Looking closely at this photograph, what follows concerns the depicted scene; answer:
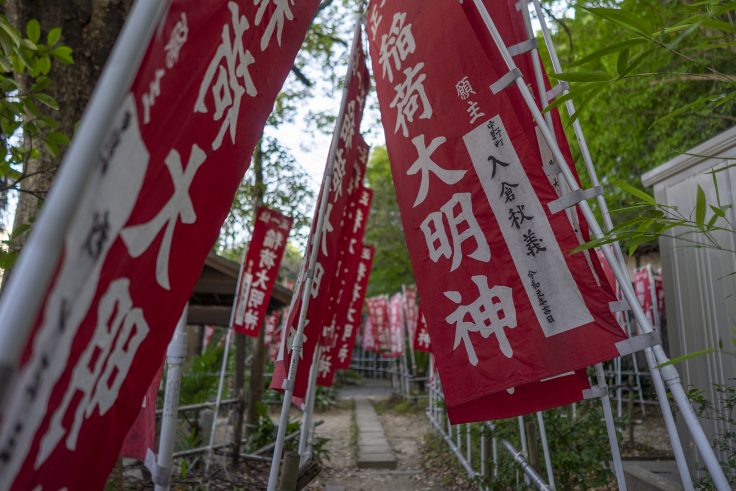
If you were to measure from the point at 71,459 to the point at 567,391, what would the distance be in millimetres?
2122

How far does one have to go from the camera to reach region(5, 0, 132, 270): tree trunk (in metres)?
4.49

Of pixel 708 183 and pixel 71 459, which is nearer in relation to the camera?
pixel 71 459

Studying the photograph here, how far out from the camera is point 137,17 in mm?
1177

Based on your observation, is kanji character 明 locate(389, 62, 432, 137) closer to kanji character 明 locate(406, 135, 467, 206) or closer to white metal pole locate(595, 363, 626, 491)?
kanji character 明 locate(406, 135, 467, 206)

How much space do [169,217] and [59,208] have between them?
1.96ft

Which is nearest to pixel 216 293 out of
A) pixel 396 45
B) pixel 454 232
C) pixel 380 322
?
pixel 396 45

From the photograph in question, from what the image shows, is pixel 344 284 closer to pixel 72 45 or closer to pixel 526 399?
pixel 72 45

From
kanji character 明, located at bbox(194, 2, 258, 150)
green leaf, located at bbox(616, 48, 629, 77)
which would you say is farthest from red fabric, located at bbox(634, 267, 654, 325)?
kanji character 明, located at bbox(194, 2, 258, 150)

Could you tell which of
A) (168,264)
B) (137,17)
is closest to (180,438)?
(168,264)

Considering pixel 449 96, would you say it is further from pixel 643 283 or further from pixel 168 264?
pixel 643 283

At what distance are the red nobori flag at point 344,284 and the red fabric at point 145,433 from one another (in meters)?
2.51

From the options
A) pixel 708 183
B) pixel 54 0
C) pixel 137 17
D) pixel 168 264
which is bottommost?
pixel 168 264

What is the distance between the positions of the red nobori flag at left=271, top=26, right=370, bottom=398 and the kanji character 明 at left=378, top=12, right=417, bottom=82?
1.82 feet

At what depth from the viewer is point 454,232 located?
2.98 meters
